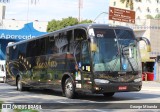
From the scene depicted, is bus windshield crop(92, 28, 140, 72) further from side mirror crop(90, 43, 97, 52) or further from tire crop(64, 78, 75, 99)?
tire crop(64, 78, 75, 99)

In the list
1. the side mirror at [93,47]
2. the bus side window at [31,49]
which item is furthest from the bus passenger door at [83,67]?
the bus side window at [31,49]

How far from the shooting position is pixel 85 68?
1652 cm

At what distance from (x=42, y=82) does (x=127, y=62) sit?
6.03 m

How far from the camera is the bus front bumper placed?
52.3ft

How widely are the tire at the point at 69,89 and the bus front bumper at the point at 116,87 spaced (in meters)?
1.78

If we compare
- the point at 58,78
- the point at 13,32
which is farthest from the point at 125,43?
the point at 13,32

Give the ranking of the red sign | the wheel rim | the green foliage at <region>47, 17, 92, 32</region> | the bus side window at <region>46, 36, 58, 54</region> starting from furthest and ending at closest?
the green foliage at <region>47, 17, 92, 32</region>, the red sign, the bus side window at <region>46, 36, 58, 54</region>, the wheel rim

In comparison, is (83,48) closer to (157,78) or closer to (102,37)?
(102,37)

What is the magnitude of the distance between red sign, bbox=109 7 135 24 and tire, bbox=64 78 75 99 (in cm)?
3471

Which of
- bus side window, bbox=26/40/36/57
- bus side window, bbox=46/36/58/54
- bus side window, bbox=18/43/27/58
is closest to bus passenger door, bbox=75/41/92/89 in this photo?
bus side window, bbox=46/36/58/54

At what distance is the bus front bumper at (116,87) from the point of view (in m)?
15.9

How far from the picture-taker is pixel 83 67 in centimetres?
1664

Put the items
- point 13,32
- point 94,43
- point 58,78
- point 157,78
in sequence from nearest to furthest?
point 94,43, point 58,78, point 157,78, point 13,32

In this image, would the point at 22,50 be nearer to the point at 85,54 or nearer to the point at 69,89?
the point at 69,89
